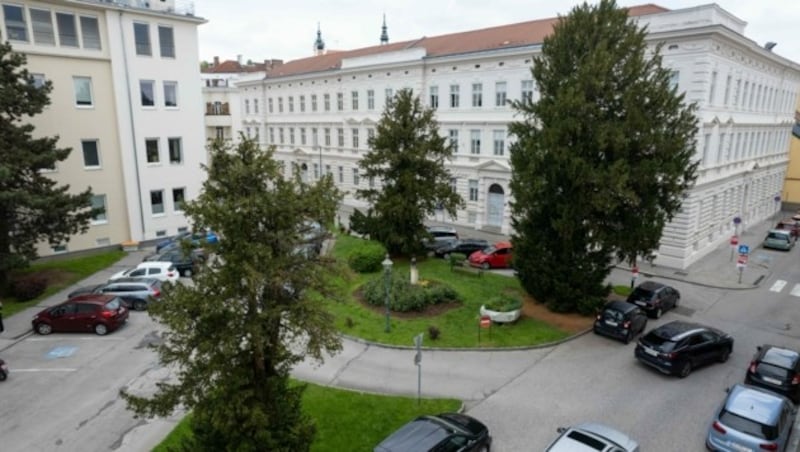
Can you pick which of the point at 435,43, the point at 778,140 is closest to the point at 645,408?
the point at 435,43

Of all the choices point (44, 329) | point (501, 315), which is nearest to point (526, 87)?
point (501, 315)

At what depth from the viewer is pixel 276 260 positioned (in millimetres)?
9555

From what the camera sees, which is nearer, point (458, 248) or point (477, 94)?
point (458, 248)

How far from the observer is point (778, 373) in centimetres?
1435

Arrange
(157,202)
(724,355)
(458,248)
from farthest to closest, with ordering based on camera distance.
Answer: (157,202) → (458,248) → (724,355)

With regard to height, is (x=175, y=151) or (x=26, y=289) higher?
(x=175, y=151)

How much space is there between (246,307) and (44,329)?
15739 mm

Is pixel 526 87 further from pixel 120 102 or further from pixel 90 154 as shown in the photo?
pixel 90 154

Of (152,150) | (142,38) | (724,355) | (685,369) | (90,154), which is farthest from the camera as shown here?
(152,150)

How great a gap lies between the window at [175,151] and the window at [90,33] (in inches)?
264

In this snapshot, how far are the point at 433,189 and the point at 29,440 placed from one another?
1899 cm

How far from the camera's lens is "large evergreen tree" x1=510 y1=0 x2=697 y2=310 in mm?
18266

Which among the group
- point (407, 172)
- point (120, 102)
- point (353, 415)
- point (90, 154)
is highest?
point (120, 102)

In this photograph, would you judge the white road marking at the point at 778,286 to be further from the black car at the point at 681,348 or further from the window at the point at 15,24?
the window at the point at 15,24
